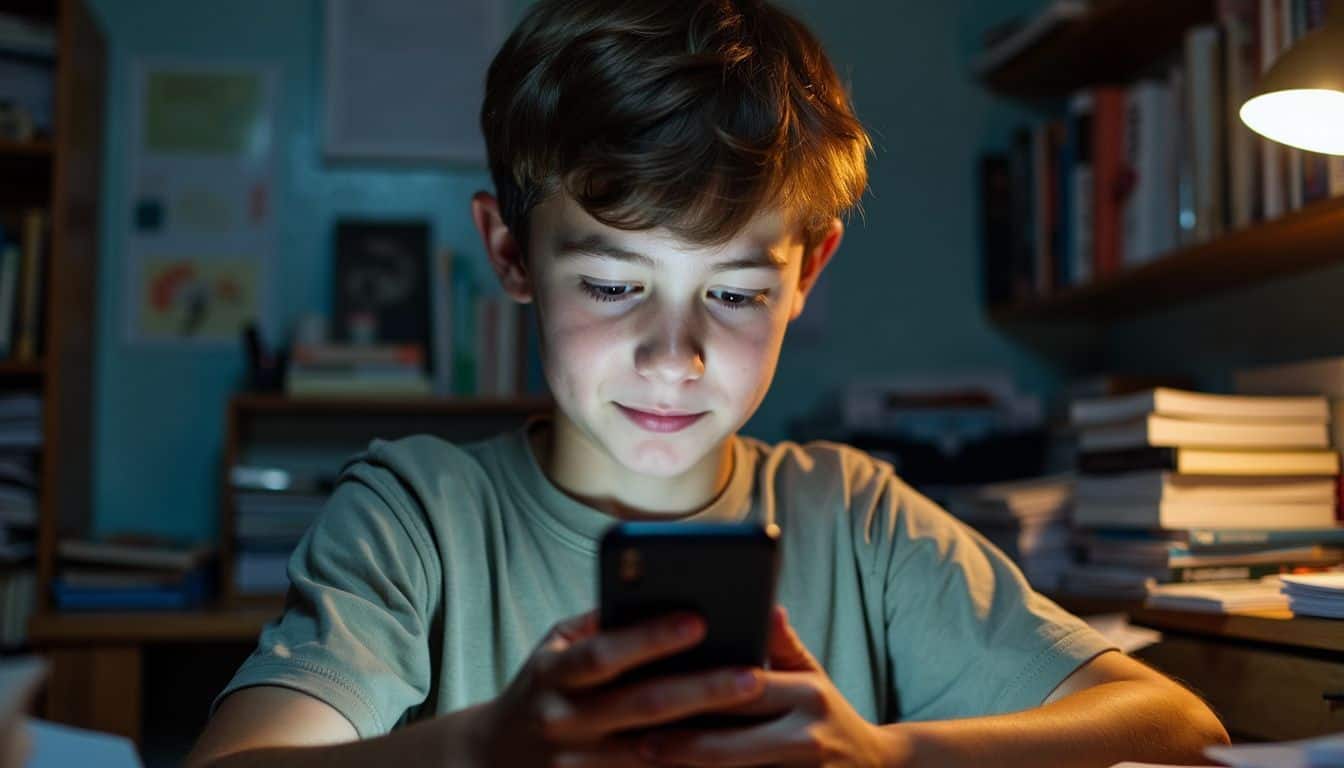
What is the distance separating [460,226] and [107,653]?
1017 millimetres

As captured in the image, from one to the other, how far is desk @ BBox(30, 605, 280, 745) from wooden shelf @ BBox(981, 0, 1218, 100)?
1639 millimetres

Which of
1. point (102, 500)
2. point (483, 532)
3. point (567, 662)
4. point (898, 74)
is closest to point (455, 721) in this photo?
point (567, 662)

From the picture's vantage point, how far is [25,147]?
7.00ft

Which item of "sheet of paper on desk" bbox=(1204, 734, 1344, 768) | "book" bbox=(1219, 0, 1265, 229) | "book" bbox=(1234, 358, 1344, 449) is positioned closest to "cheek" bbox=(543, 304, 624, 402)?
"sheet of paper on desk" bbox=(1204, 734, 1344, 768)

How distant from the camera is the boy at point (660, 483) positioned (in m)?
0.84

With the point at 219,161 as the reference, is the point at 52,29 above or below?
above

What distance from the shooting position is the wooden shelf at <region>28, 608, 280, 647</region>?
76.6 inches

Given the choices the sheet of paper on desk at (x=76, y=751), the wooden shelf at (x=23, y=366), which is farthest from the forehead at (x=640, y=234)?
the wooden shelf at (x=23, y=366)

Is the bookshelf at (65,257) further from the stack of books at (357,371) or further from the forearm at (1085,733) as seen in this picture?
the forearm at (1085,733)

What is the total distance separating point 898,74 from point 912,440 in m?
0.87

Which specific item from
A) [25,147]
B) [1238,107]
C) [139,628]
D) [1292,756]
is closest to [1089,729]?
[1292,756]

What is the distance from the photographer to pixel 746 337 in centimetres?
99

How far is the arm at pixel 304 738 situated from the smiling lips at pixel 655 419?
33cm

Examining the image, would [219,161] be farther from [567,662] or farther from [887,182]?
[567,662]
